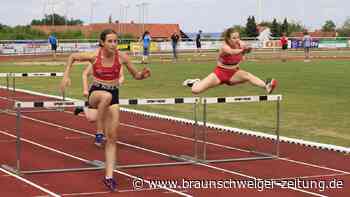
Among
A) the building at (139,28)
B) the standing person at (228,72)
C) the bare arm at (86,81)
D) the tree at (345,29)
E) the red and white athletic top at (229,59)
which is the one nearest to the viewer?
the bare arm at (86,81)

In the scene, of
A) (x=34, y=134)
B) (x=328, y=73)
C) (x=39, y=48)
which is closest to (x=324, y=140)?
(x=34, y=134)

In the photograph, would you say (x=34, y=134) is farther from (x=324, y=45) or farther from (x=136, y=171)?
(x=324, y=45)

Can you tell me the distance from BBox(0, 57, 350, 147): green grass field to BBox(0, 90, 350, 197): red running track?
49.1 inches

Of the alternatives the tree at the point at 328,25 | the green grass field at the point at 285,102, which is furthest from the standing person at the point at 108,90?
the tree at the point at 328,25

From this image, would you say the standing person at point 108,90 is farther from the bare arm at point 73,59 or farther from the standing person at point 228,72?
the standing person at point 228,72

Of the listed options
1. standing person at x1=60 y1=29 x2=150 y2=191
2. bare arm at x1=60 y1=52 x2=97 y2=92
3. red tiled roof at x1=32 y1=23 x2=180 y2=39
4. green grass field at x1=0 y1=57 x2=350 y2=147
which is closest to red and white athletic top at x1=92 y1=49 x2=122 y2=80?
standing person at x1=60 y1=29 x2=150 y2=191

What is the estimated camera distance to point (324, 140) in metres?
12.6

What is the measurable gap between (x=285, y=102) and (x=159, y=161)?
8642 mm

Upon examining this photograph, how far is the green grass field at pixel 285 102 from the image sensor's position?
14.2 m

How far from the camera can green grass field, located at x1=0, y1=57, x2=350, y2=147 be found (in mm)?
14195

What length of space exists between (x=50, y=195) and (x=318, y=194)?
3.05 meters

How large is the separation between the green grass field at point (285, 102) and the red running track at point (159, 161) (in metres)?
1.25

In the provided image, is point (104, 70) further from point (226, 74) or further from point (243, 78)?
point (243, 78)

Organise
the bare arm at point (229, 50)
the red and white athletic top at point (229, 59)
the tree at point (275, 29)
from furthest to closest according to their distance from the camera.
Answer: the tree at point (275, 29), the red and white athletic top at point (229, 59), the bare arm at point (229, 50)
